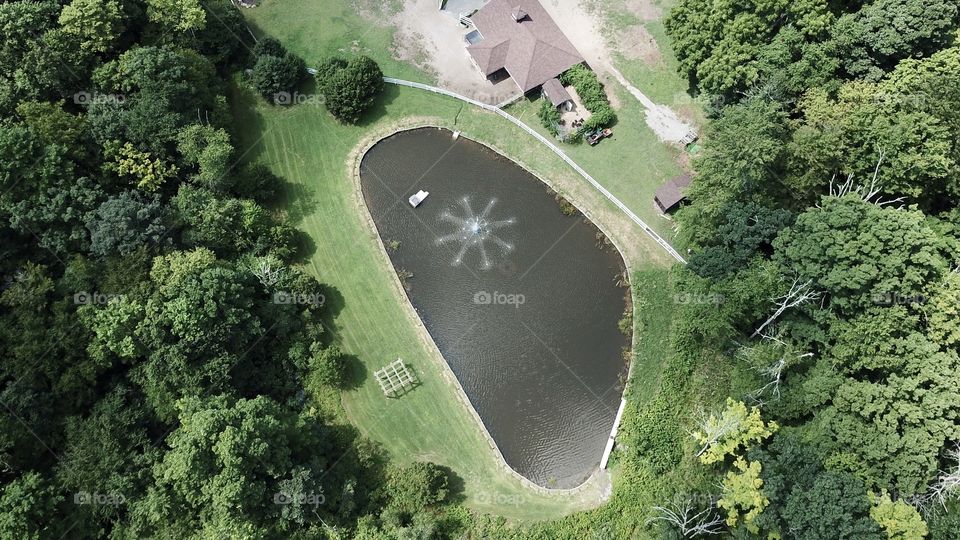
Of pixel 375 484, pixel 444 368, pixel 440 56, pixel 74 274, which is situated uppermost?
pixel 440 56

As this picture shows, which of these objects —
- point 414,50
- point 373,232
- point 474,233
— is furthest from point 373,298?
point 414,50

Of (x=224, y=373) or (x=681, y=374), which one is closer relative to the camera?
(x=224, y=373)

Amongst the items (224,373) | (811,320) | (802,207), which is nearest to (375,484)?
(224,373)

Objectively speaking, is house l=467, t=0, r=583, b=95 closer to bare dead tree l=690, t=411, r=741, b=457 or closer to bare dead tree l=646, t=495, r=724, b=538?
bare dead tree l=690, t=411, r=741, b=457

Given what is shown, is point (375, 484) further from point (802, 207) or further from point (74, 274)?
point (802, 207)

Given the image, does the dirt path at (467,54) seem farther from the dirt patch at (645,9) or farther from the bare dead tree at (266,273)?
the bare dead tree at (266,273)

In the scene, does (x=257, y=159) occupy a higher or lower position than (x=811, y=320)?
higher

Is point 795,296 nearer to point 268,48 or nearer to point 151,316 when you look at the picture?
point 151,316

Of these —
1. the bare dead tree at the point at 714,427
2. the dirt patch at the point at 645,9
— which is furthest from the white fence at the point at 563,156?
the dirt patch at the point at 645,9
